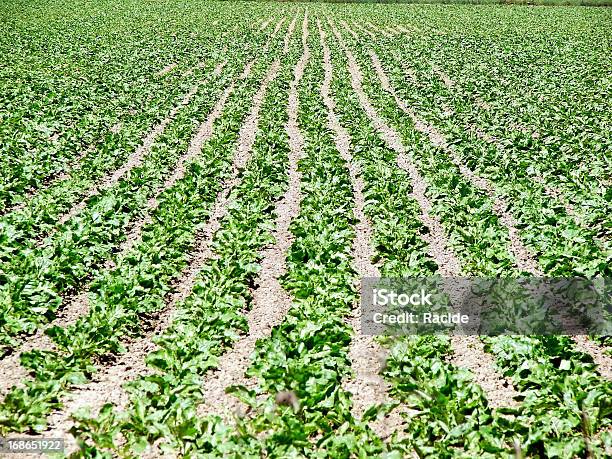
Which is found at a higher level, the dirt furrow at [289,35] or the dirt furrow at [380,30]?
the dirt furrow at [380,30]

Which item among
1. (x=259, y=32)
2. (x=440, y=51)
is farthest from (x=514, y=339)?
(x=259, y=32)

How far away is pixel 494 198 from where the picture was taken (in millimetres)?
10117

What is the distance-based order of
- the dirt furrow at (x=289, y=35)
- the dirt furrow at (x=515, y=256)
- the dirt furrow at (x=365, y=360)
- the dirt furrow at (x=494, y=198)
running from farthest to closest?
the dirt furrow at (x=289, y=35), the dirt furrow at (x=494, y=198), the dirt furrow at (x=515, y=256), the dirt furrow at (x=365, y=360)

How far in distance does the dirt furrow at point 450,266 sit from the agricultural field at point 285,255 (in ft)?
0.12

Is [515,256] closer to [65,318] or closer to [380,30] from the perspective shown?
[65,318]

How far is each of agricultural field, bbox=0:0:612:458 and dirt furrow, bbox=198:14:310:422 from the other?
3 cm

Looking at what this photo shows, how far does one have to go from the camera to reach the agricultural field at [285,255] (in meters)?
4.81

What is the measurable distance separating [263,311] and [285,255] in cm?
155

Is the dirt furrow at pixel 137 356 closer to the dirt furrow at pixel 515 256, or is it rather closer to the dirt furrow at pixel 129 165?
the dirt furrow at pixel 129 165

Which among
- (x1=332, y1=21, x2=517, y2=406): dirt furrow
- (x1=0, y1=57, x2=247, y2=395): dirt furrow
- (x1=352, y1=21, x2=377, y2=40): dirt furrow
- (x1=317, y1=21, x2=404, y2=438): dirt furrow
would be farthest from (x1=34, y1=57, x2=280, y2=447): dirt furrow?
(x1=352, y1=21, x2=377, y2=40): dirt furrow

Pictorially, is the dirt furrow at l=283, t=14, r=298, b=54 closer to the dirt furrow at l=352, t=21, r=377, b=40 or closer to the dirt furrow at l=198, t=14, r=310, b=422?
the dirt furrow at l=352, t=21, r=377, b=40

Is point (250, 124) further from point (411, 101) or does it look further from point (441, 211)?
point (441, 211)

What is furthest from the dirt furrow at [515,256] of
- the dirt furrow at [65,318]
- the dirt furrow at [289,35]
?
the dirt furrow at [289,35]

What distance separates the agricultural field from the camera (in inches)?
189
